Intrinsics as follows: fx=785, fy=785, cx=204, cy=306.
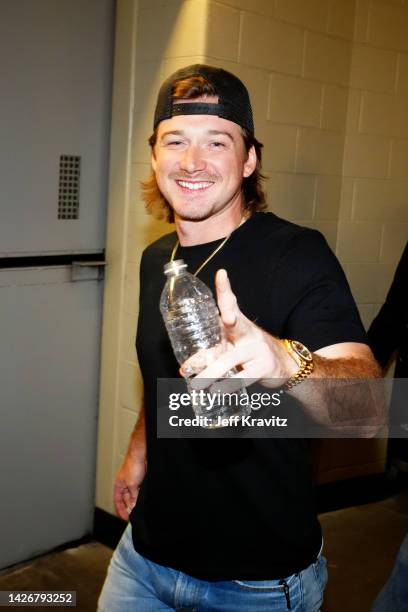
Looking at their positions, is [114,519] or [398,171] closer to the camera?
[114,519]

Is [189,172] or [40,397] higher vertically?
[189,172]

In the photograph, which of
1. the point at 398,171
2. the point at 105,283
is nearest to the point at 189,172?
the point at 105,283

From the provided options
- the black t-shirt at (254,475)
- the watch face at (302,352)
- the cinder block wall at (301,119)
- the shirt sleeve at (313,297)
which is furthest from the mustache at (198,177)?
the cinder block wall at (301,119)

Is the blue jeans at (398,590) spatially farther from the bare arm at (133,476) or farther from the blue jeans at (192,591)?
the bare arm at (133,476)

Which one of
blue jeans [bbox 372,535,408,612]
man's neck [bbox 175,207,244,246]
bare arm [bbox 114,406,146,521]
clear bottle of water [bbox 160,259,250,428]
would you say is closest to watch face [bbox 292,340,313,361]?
clear bottle of water [bbox 160,259,250,428]

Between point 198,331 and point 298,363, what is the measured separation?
0.24 meters

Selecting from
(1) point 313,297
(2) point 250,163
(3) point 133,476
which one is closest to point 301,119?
(2) point 250,163

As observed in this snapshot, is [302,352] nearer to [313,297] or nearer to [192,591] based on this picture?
[313,297]

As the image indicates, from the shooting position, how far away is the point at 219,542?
1.72 meters

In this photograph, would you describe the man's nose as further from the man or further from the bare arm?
the bare arm

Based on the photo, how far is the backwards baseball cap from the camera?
6.21ft

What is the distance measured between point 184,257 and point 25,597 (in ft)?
6.14

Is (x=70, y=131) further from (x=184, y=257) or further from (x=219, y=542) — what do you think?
(x=219, y=542)

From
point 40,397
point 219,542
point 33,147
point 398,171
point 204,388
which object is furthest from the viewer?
point 398,171
